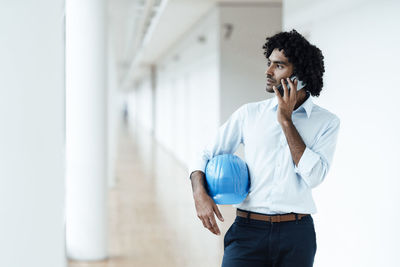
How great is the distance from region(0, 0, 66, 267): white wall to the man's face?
1.05 m

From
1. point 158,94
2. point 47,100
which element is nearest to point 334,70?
point 47,100

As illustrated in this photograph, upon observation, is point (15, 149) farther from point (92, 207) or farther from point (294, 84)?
point (92, 207)

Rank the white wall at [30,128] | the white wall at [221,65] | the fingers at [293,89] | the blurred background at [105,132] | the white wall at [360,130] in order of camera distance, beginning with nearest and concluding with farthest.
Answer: the fingers at [293,89], the white wall at [30,128], the blurred background at [105,132], the white wall at [360,130], the white wall at [221,65]

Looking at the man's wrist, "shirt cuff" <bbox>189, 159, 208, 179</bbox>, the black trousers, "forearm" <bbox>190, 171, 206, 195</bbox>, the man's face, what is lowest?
the black trousers

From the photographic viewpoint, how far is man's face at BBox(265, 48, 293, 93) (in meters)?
1.64

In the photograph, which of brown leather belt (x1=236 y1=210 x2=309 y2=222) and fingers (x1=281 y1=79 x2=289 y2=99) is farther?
brown leather belt (x1=236 y1=210 x2=309 y2=222)

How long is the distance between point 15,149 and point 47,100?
333 millimetres

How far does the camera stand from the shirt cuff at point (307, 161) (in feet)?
5.27

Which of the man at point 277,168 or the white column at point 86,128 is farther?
the white column at point 86,128

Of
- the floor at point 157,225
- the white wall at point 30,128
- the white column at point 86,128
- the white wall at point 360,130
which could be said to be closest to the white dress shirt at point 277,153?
the floor at point 157,225

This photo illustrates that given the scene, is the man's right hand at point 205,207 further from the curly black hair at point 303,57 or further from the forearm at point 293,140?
the curly black hair at point 303,57

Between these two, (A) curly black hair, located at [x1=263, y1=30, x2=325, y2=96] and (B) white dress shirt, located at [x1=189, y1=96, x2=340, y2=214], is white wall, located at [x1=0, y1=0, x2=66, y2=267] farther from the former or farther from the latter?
(A) curly black hair, located at [x1=263, y1=30, x2=325, y2=96]

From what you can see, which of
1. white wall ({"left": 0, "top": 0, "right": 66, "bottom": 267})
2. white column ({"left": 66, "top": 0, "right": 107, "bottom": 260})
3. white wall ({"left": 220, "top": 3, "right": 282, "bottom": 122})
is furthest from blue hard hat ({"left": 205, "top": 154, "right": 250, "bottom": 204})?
white wall ({"left": 220, "top": 3, "right": 282, "bottom": 122})

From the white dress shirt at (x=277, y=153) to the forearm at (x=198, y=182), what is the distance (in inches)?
0.9
